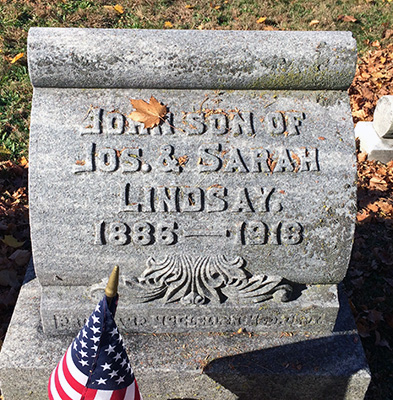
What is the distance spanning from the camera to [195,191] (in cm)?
243

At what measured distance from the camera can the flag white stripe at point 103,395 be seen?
2.10m

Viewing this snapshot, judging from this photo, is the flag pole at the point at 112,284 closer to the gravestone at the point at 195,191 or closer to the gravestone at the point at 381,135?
the gravestone at the point at 195,191

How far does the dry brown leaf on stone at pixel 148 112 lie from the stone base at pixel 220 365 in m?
1.26

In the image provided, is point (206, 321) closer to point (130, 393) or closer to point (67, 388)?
point (130, 393)

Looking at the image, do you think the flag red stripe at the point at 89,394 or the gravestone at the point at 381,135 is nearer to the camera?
the flag red stripe at the point at 89,394

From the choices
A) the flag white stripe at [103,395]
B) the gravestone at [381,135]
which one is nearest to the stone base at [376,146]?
the gravestone at [381,135]

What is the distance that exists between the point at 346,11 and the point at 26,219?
5.55m

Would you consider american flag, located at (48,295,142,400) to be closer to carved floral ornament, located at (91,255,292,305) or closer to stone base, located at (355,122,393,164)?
carved floral ornament, located at (91,255,292,305)

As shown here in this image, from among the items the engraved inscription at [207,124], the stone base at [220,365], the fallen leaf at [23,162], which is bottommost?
the stone base at [220,365]

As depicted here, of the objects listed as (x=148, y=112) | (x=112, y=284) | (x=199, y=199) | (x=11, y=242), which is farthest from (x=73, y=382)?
(x=11, y=242)

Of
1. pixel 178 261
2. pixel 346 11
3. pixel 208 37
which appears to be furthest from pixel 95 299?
pixel 346 11

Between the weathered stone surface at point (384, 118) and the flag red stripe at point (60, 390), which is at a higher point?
the weathered stone surface at point (384, 118)

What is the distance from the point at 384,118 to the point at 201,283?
3.43 m

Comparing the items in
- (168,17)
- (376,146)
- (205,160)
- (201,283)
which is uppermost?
(168,17)
